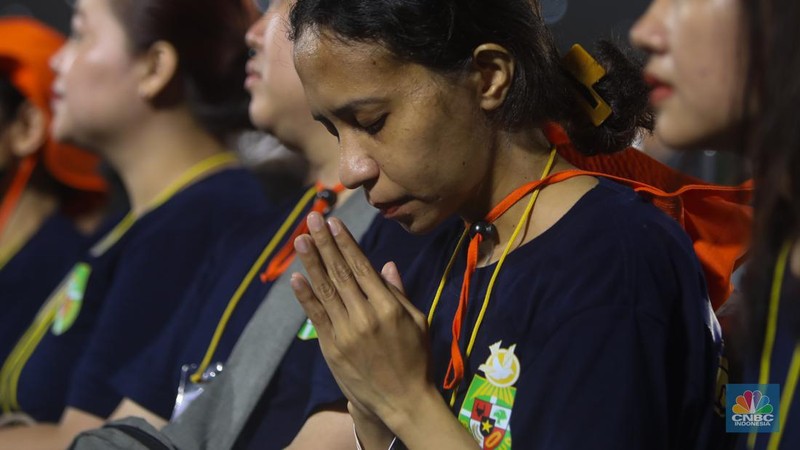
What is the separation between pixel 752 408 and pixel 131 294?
114cm

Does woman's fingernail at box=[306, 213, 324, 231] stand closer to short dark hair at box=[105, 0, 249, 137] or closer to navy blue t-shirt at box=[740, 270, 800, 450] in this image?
navy blue t-shirt at box=[740, 270, 800, 450]

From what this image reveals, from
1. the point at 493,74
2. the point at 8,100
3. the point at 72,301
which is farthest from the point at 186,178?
the point at 493,74

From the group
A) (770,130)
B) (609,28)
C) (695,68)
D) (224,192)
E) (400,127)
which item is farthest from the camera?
(224,192)

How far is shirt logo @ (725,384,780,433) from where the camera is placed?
1019mm

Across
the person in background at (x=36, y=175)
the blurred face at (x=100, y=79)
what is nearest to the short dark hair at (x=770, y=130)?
the blurred face at (x=100, y=79)

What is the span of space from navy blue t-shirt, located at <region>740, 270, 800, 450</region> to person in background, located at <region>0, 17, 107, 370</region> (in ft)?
5.89

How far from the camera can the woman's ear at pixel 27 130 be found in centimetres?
263

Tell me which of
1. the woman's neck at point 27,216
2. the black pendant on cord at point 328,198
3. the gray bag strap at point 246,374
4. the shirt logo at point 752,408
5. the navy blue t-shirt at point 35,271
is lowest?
the navy blue t-shirt at point 35,271

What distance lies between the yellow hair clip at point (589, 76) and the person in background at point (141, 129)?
2.95 ft

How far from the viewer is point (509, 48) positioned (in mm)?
1167

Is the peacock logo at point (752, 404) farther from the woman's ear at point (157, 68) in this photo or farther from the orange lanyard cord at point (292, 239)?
the woman's ear at point (157, 68)

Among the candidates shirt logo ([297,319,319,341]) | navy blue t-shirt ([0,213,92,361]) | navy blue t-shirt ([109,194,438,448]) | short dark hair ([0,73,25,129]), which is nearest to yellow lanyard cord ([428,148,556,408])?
navy blue t-shirt ([109,194,438,448])

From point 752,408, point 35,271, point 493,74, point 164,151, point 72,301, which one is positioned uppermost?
point 493,74

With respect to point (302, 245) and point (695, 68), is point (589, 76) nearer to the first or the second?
point (695, 68)
